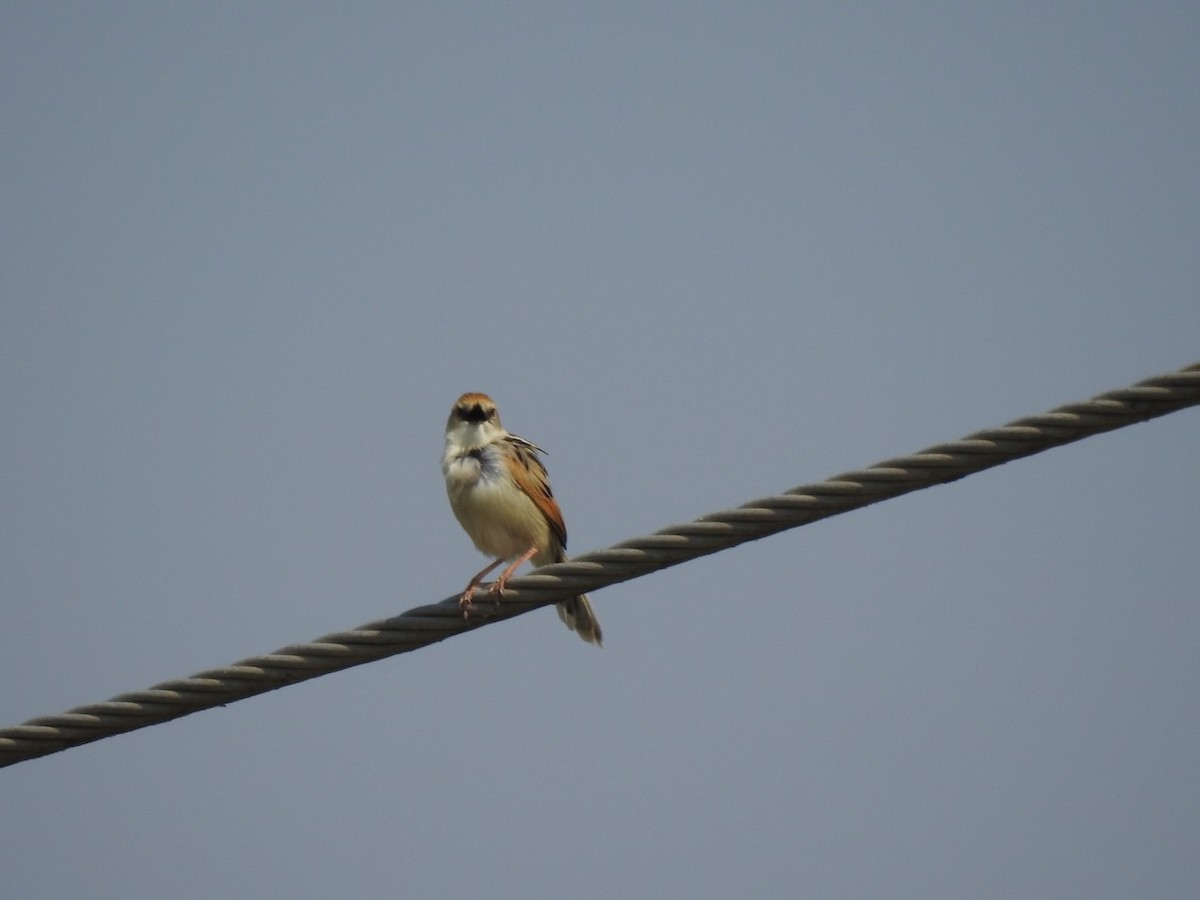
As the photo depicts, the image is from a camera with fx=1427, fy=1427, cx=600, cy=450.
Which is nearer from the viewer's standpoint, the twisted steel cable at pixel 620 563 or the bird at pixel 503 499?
the twisted steel cable at pixel 620 563

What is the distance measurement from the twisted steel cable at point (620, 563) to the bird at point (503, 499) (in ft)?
7.92

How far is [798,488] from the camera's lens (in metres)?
5.26

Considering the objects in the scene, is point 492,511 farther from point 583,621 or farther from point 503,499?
point 583,621

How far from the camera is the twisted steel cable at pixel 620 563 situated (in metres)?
5.03

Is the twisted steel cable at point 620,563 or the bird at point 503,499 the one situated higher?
the bird at point 503,499

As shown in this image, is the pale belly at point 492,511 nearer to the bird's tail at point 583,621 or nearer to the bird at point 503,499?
the bird at point 503,499

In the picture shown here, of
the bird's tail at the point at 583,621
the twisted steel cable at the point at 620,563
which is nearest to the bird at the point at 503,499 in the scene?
the bird's tail at the point at 583,621

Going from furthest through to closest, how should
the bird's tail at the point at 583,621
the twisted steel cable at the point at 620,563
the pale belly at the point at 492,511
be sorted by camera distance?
the bird's tail at the point at 583,621, the pale belly at the point at 492,511, the twisted steel cable at the point at 620,563

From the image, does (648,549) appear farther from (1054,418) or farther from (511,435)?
(511,435)

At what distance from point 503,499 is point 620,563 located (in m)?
2.99

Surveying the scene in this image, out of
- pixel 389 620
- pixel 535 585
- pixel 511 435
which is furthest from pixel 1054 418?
pixel 511 435

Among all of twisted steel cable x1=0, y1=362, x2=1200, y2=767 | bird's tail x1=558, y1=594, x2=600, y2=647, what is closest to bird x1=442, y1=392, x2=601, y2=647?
bird's tail x1=558, y1=594, x2=600, y2=647

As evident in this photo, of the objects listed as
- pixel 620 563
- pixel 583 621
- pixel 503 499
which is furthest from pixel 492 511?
pixel 620 563

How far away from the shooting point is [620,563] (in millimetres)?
5527
